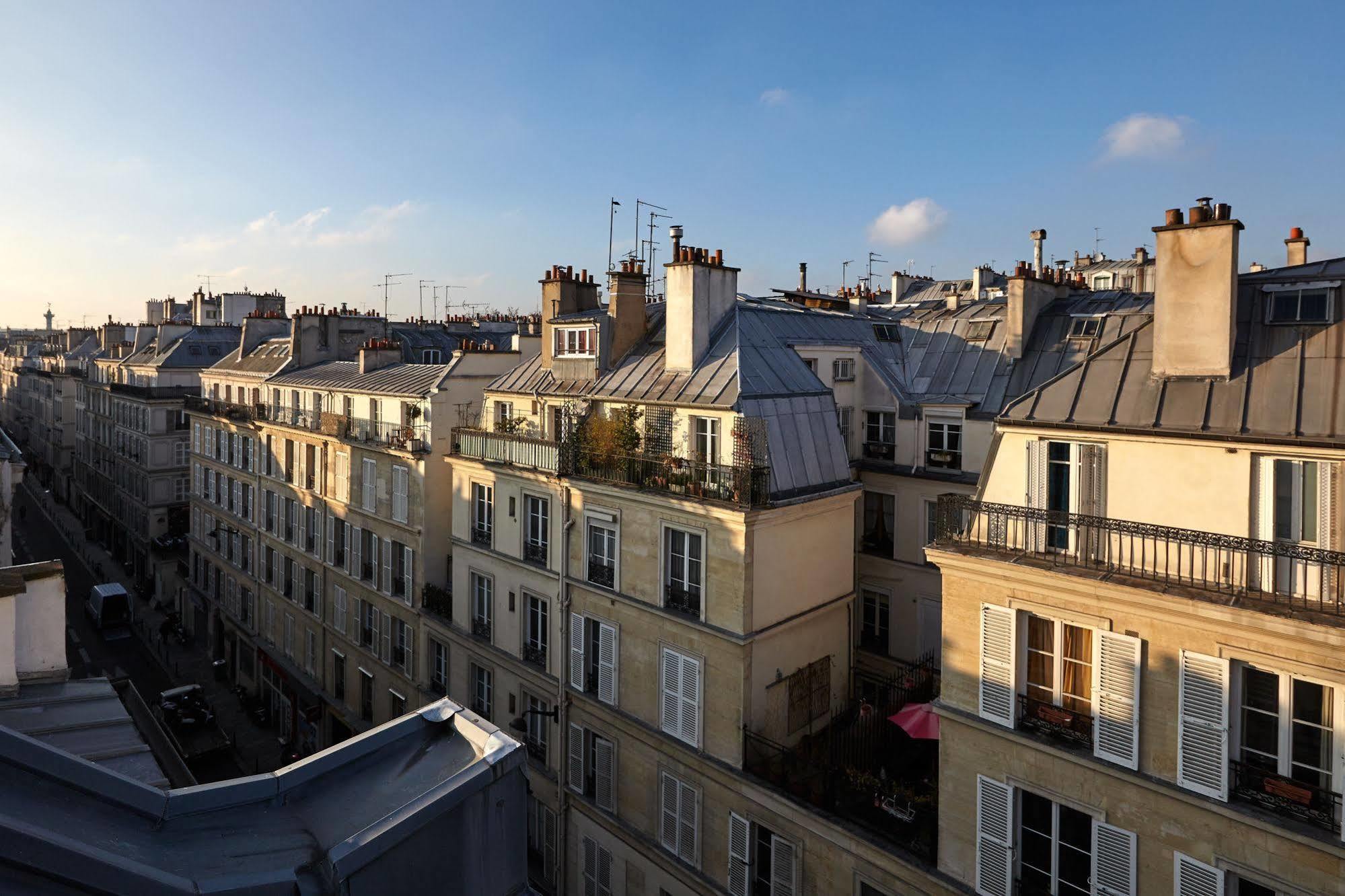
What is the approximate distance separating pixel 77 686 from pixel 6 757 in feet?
27.6

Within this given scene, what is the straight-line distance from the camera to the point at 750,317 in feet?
71.7

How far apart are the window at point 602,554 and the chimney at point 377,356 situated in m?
16.9

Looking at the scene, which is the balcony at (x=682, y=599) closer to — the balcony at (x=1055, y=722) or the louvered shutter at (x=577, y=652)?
the louvered shutter at (x=577, y=652)

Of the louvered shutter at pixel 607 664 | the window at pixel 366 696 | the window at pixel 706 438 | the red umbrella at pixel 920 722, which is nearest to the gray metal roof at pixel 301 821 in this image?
the red umbrella at pixel 920 722

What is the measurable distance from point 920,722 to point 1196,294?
363 inches

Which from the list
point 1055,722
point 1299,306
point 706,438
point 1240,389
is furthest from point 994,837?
point 706,438

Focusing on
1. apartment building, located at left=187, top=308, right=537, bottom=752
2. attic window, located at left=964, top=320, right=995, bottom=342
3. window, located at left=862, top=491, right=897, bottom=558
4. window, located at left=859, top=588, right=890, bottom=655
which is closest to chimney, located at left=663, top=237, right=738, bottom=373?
window, located at left=862, top=491, right=897, bottom=558

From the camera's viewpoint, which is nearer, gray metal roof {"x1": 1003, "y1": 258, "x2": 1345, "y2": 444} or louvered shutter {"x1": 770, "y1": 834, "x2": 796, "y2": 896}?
gray metal roof {"x1": 1003, "y1": 258, "x2": 1345, "y2": 444}

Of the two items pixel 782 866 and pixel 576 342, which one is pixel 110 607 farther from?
pixel 782 866

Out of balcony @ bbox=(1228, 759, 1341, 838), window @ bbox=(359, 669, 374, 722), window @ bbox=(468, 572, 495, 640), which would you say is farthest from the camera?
window @ bbox=(359, 669, 374, 722)

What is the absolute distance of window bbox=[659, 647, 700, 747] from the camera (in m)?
18.8

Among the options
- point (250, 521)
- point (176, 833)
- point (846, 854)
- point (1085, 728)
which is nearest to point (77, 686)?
point (176, 833)

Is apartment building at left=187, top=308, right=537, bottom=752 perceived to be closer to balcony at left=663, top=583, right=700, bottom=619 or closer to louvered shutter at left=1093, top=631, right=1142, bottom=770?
balcony at left=663, top=583, right=700, bottom=619

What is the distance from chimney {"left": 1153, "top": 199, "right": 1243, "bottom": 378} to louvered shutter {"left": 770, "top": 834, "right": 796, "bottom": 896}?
36.7 ft
